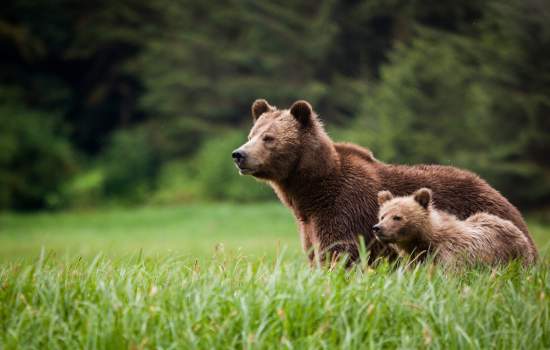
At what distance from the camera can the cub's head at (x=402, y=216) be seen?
4785 millimetres

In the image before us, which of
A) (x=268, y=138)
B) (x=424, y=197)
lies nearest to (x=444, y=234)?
(x=424, y=197)

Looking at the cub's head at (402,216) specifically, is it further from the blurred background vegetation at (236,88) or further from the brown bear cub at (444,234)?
the blurred background vegetation at (236,88)

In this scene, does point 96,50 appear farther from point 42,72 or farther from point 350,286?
point 350,286

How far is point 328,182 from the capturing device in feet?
17.4

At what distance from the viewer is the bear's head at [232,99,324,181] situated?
17.4 feet

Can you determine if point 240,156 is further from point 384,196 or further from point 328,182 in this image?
point 384,196

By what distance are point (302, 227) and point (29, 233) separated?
17.2 m

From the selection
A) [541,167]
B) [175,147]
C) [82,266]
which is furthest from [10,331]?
[175,147]

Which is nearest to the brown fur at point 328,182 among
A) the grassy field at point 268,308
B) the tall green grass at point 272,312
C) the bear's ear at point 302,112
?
the bear's ear at point 302,112

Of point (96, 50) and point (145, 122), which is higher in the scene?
point (96, 50)

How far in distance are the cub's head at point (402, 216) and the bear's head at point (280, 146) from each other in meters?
0.80

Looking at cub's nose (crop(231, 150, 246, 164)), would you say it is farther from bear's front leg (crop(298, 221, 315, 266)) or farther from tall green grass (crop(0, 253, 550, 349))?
tall green grass (crop(0, 253, 550, 349))

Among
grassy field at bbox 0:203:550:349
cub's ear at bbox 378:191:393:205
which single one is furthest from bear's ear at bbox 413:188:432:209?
grassy field at bbox 0:203:550:349

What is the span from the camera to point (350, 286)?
3928 mm
